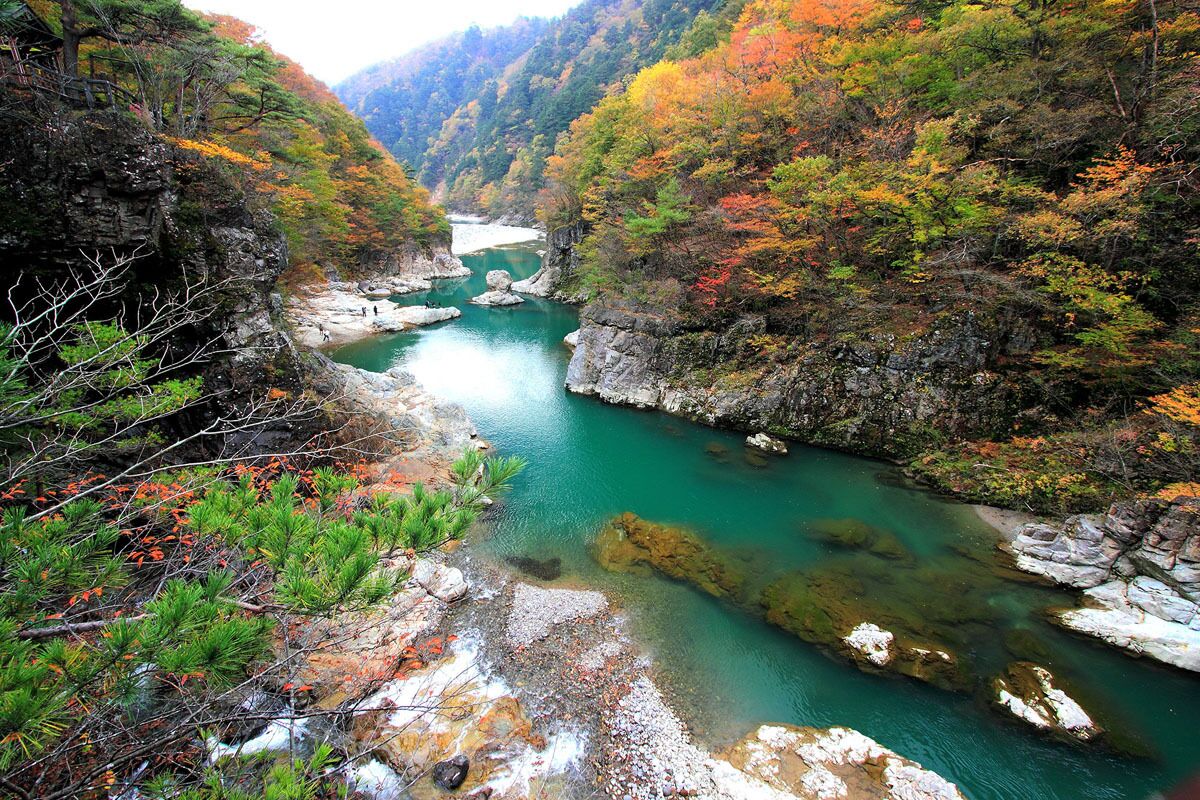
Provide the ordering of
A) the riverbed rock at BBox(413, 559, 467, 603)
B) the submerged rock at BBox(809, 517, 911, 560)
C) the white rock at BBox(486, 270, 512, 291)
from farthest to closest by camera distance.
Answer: the white rock at BBox(486, 270, 512, 291) → the submerged rock at BBox(809, 517, 911, 560) → the riverbed rock at BBox(413, 559, 467, 603)

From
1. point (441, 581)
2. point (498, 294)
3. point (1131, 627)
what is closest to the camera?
point (1131, 627)

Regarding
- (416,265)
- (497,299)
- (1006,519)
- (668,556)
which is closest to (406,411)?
(668,556)

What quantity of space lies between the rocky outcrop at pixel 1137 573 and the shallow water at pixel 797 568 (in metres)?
0.39

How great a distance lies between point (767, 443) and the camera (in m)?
14.6

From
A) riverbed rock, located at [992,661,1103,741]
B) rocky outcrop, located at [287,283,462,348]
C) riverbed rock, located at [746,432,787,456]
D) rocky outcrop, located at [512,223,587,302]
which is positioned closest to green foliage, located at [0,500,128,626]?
riverbed rock, located at [992,661,1103,741]

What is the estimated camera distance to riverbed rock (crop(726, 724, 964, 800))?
5.81 m

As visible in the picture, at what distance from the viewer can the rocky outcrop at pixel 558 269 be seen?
34188mm

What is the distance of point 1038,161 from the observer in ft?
38.7

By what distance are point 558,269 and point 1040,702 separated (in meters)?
34.4

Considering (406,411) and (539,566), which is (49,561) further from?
(406,411)

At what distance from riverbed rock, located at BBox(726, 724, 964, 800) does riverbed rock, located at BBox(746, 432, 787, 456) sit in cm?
866

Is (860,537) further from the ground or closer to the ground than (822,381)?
closer to the ground

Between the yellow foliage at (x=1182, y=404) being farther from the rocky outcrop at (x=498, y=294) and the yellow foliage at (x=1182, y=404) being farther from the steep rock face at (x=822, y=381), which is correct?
the rocky outcrop at (x=498, y=294)

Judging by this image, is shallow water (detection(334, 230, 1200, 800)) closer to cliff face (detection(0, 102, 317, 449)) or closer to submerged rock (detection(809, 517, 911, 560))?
submerged rock (detection(809, 517, 911, 560))
